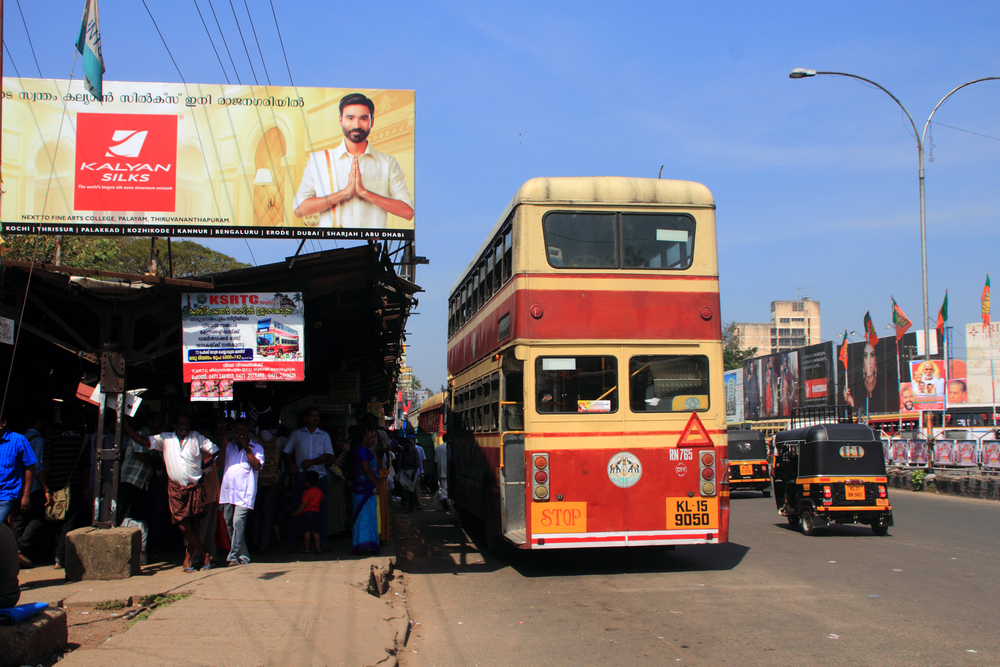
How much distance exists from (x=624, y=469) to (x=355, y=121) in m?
7.30

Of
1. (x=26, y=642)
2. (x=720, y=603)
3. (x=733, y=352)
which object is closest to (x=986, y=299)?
(x=720, y=603)

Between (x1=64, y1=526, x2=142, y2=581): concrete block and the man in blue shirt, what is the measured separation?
65cm

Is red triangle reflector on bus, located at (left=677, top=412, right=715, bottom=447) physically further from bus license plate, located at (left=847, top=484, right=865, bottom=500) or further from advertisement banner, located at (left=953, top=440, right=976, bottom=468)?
advertisement banner, located at (left=953, top=440, right=976, bottom=468)

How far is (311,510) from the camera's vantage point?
10883mm

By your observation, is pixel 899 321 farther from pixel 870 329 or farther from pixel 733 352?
pixel 733 352

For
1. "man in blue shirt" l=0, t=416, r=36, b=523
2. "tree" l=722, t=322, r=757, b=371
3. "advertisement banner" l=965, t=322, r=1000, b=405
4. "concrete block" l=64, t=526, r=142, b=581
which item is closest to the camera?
"man in blue shirt" l=0, t=416, r=36, b=523

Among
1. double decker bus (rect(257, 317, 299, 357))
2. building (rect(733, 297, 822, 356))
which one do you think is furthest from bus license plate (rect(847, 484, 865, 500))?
building (rect(733, 297, 822, 356))

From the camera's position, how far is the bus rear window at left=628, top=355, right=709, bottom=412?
10227mm

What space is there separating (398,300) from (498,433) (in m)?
4.75

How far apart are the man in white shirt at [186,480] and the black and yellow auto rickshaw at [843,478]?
385 inches

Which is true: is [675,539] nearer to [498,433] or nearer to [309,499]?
[498,433]

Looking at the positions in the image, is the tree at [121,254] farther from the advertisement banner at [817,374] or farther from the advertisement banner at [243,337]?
the advertisement banner at [817,374]

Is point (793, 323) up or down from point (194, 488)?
up

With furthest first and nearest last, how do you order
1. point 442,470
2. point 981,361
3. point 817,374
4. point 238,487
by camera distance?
1. point 817,374
2. point 981,361
3. point 442,470
4. point 238,487
